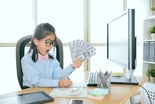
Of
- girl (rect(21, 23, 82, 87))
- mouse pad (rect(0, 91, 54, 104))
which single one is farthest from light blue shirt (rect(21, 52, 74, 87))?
mouse pad (rect(0, 91, 54, 104))

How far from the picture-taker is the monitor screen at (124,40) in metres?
1.30

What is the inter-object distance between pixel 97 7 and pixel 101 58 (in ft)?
2.29

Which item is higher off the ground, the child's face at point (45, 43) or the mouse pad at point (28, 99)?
the child's face at point (45, 43)

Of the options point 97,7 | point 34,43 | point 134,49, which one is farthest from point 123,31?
point 97,7

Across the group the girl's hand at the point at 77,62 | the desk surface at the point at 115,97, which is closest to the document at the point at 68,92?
the desk surface at the point at 115,97

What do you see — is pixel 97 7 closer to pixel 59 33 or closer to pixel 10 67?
pixel 59 33

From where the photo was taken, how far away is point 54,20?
2811 millimetres

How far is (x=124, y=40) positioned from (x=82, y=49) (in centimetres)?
31

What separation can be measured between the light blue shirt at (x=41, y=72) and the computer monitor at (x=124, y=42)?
1.19 feet

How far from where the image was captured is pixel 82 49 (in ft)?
5.25

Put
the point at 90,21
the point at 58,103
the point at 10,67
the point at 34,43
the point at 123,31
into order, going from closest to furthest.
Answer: the point at 58,103 → the point at 123,31 → the point at 34,43 → the point at 10,67 → the point at 90,21

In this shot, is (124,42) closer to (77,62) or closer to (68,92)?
(77,62)

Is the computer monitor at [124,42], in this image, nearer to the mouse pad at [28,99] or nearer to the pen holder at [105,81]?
the pen holder at [105,81]

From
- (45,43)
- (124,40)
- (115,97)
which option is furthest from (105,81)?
(45,43)
